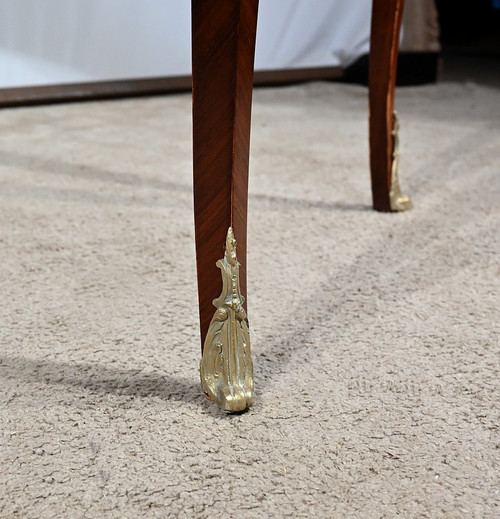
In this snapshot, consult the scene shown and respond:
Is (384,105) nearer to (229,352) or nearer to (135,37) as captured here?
(229,352)

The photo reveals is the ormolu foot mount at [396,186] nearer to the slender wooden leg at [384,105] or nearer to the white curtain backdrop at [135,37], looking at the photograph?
the slender wooden leg at [384,105]

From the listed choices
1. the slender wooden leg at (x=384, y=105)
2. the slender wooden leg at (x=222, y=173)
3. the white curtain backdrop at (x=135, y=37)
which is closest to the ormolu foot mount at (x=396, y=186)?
the slender wooden leg at (x=384, y=105)

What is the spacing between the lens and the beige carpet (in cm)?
43

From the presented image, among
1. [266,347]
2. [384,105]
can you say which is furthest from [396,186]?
[266,347]

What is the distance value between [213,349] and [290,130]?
0.97 meters

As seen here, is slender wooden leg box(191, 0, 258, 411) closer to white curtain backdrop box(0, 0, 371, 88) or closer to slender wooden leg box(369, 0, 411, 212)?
slender wooden leg box(369, 0, 411, 212)

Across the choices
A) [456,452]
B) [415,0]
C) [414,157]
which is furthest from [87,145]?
[415,0]

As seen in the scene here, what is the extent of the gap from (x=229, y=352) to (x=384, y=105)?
0.48 meters

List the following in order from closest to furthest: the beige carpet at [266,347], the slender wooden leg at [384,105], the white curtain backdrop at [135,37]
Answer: the beige carpet at [266,347], the slender wooden leg at [384,105], the white curtain backdrop at [135,37]

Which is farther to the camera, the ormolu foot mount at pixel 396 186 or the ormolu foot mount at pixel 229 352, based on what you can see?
the ormolu foot mount at pixel 396 186

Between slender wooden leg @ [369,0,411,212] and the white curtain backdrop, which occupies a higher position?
slender wooden leg @ [369,0,411,212]

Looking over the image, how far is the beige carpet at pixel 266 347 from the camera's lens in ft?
1.40

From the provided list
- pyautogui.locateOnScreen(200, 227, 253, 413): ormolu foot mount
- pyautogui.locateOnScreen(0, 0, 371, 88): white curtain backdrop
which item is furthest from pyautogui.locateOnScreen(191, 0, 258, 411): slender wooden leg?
pyautogui.locateOnScreen(0, 0, 371, 88): white curtain backdrop

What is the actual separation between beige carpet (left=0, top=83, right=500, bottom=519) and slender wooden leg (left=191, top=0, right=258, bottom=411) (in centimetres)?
4
